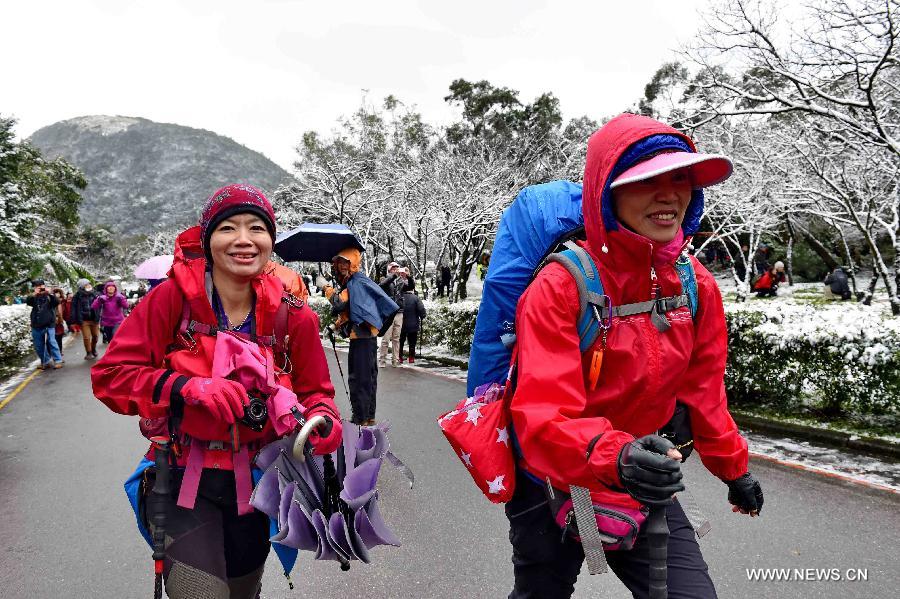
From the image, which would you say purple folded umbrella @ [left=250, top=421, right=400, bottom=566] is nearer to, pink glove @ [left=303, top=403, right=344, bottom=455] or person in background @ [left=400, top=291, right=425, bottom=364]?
pink glove @ [left=303, top=403, right=344, bottom=455]

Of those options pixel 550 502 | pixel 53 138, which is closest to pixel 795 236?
pixel 550 502

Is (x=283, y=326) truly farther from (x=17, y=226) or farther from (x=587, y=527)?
(x=17, y=226)

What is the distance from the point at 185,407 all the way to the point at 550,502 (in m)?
1.16

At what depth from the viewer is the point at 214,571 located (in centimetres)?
183

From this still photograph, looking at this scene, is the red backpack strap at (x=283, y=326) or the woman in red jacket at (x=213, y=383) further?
the red backpack strap at (x=283, y=326)

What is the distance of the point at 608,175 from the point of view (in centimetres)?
154

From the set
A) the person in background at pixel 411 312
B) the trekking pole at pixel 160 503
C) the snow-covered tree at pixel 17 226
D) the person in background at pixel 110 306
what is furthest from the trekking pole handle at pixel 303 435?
the person in background at pixel 110 306

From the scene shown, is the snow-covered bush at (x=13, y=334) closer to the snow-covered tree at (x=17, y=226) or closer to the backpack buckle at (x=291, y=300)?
the snow-covered tree at (x=17, y=226)

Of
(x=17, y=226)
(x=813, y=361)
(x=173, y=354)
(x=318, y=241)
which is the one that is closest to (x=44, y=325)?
(x=17, y=226)

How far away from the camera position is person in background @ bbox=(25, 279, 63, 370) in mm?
11359

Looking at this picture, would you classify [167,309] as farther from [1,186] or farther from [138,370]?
[1,186]

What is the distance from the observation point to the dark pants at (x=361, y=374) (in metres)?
6.02

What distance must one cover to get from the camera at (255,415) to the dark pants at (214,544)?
223 millimetres

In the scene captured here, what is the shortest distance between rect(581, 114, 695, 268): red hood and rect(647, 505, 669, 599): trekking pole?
2.17 feet
